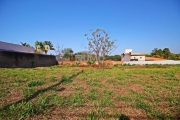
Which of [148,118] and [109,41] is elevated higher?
[109,41]

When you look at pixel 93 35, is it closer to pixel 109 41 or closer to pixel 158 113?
pixel 109 41

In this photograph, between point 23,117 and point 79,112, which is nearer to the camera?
point 23,117

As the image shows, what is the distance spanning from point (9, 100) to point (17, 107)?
0.62 m

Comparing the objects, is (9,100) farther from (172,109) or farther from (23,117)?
(172,109)

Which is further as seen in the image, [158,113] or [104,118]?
[158,113]

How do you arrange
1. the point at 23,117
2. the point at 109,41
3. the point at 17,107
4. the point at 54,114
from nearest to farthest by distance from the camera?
the point at 23,117, the point at 54,114, the point at 17,107, the point at 109,41

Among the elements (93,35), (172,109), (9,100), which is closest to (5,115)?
(9,100)

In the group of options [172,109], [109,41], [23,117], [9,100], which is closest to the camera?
[23,117]

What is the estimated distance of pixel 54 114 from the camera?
83.1 inches

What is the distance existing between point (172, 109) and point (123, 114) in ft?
3.75

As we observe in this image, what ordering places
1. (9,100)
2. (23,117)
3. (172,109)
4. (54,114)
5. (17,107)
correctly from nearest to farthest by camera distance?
1. (23,117)
2. (54,114)
3. (17,107)
4. (172,109)
5. (9,100)

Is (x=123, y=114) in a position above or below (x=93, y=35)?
below

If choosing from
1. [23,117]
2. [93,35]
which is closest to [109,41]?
[93,35]

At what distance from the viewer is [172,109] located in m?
2.41
